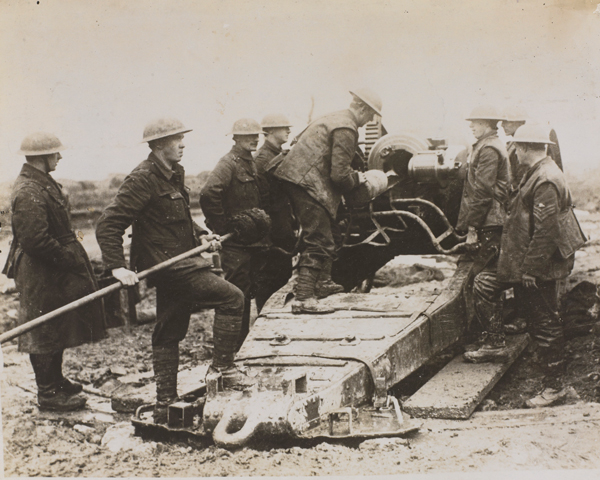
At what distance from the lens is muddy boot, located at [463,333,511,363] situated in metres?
5.21

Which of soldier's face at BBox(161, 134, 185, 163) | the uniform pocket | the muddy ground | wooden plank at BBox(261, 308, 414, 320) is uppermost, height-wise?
soldier's face at BBox(161, 134, 185, 163)

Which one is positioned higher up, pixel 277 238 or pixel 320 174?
pixel 320 174

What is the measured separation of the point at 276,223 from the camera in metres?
6.28

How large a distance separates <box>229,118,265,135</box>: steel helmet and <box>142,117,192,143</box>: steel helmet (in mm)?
1518

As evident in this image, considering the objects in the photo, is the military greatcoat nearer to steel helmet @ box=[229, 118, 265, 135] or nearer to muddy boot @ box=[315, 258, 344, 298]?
steel helmet @ box=[229, 118, 265, 135]

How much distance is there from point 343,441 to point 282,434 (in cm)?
37

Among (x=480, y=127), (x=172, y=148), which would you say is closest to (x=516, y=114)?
(x=480, y=127)

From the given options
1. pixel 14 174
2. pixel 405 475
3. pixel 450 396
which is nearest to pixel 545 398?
pixel 450 396

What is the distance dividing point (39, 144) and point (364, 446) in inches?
121

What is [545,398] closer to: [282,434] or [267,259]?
[282,434]

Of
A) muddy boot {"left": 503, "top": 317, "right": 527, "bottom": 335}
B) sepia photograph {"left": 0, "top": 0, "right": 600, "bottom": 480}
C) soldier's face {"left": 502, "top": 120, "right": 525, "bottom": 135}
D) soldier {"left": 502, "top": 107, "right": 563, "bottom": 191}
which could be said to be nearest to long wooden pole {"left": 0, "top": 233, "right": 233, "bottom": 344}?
sepia photograph {"left": 0, "top": 0, "right": 600, "bottom": 480}

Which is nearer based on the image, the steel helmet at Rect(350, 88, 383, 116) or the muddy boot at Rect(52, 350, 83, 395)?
the muddy boot at Rect(52, 350, 83, 395)

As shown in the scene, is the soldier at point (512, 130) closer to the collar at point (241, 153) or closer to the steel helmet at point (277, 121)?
the steel helmet at point (277, 121)

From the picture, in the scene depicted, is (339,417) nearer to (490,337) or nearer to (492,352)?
(492,352)
